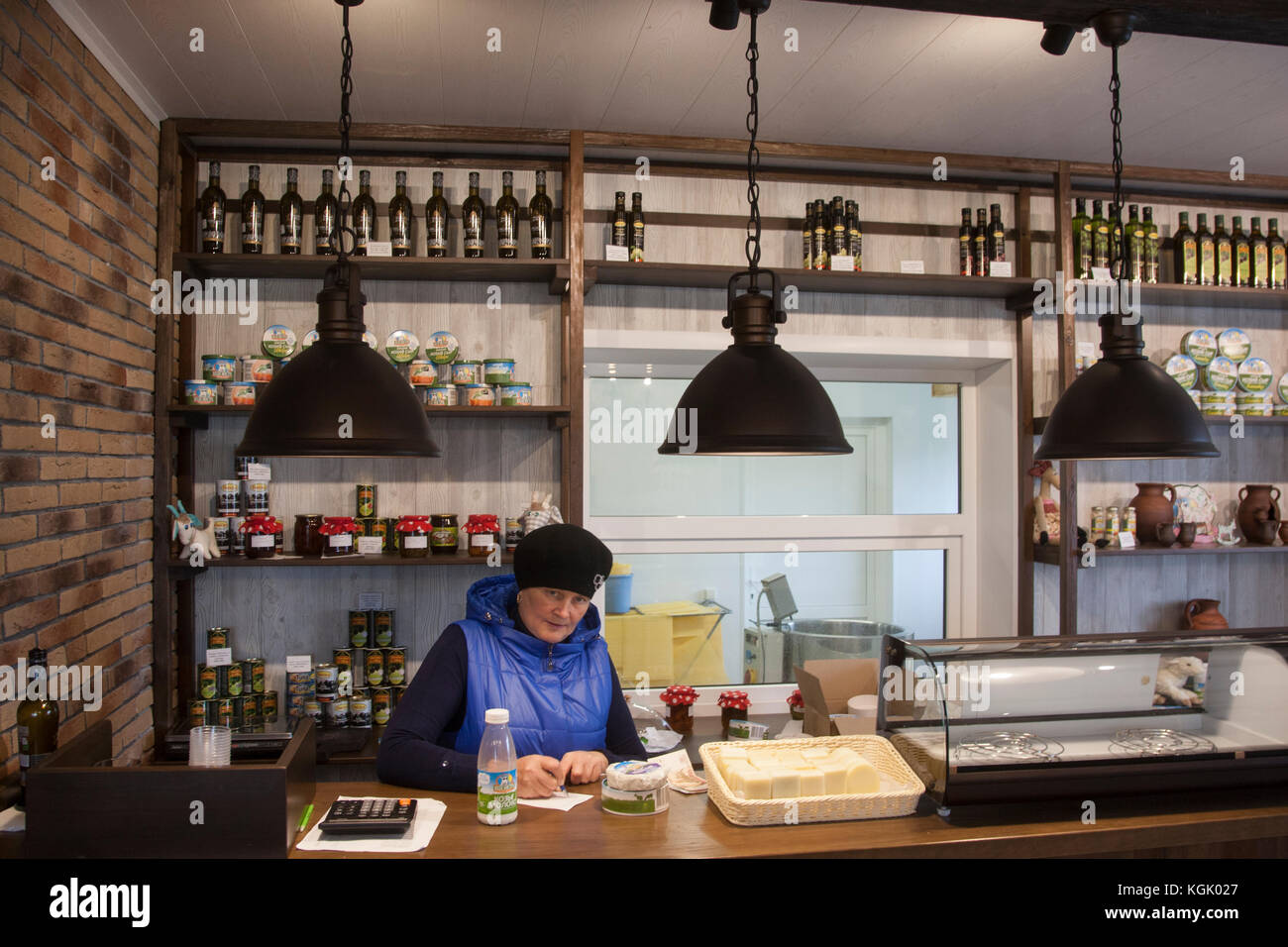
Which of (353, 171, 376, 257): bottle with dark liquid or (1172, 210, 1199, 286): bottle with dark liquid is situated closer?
(353, 171, 376, 257): bottle with dark liquid

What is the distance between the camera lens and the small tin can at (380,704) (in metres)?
3.05

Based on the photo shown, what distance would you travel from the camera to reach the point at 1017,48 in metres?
2.49

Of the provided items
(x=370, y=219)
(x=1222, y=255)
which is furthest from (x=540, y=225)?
(x=1222, y=255)

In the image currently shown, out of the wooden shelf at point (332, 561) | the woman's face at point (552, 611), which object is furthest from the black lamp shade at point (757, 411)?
the wooden shelf at point (332, 561)

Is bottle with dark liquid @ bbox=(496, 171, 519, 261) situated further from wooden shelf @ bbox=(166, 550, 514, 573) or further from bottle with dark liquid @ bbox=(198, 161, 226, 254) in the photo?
wooden shelf @ bbox=(166, 550, 514, 573)

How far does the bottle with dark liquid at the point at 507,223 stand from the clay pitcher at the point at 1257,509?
2684 mm

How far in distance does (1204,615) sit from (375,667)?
326cm

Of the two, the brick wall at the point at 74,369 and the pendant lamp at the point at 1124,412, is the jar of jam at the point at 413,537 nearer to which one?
the brick wall at the point at 74,369

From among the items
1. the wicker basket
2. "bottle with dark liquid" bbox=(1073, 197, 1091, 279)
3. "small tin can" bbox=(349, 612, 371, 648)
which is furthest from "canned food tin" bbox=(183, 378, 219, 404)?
"bottle with dark liquid" bbox=(1073, 197, 1091, 279)

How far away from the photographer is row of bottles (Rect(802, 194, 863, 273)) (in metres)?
3.33

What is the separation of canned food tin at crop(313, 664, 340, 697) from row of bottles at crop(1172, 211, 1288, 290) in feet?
11.8

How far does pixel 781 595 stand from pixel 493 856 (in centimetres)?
234
